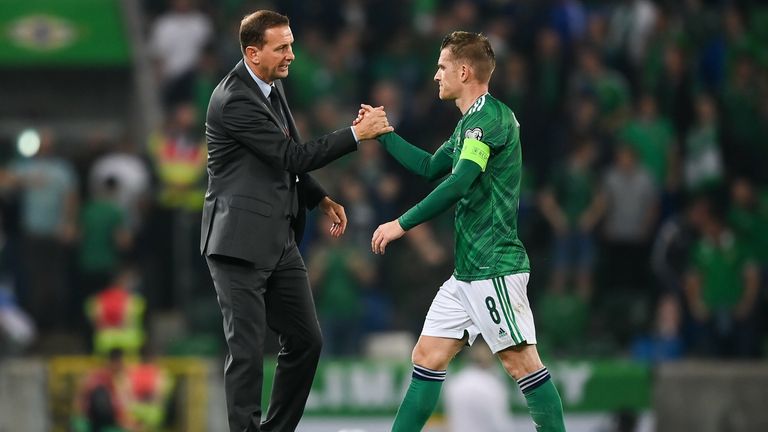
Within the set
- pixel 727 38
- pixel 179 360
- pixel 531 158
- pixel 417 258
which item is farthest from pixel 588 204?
pixel 179 360

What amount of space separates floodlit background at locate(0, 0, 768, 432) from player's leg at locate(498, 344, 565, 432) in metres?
5.53

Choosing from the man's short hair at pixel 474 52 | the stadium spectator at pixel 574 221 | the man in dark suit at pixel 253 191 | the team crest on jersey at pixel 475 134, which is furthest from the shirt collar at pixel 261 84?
the stadium spectator at pixel 574 221

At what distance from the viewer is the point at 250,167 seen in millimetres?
7312

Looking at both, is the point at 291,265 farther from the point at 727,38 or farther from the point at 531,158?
the point at 727,38

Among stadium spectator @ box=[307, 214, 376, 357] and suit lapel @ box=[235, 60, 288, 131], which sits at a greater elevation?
suit lapel @ box=[235, 60, 288, 131]

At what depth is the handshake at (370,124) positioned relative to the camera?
7414mm

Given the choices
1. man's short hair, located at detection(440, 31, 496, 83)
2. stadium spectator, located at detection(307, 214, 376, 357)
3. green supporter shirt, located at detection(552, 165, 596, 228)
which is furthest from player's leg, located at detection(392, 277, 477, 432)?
green supporter shirt, located at detection(552, 165, 596, 228)

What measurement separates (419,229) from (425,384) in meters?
7.08

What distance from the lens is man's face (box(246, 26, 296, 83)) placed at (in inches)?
287

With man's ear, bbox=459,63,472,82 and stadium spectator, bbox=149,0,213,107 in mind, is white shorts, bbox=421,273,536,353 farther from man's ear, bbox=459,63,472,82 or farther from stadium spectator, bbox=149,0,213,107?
stadium spectator, bbox=149,0,213,107

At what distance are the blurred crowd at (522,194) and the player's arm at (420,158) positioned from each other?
260 inches

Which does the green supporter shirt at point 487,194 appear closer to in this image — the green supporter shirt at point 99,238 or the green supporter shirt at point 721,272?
the green supporter shirt at point 99,238

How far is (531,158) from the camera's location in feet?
50.7

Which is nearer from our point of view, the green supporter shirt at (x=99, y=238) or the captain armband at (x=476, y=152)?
the captain armband at (x=476, y=152)
